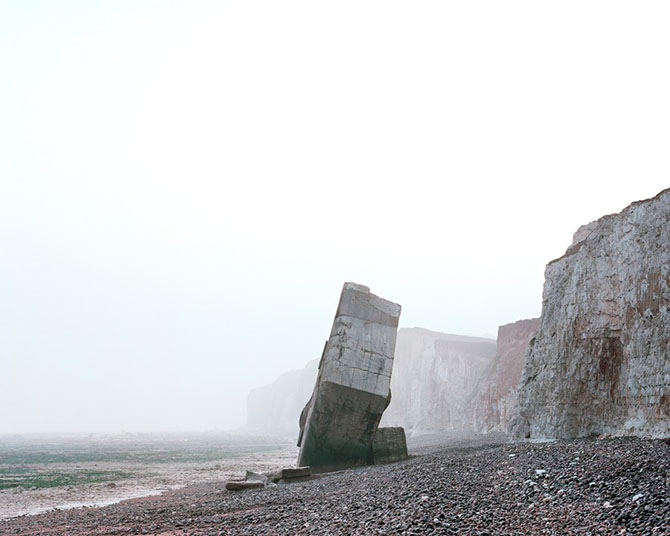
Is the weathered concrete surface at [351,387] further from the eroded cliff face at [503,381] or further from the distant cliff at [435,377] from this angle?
the distant cliff at [435,377]

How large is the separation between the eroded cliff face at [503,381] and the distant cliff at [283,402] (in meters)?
68.9

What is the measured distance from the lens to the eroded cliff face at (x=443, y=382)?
48.2 m

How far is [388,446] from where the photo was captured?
15977 mm

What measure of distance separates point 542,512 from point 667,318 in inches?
247

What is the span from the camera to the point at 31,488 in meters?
19.8

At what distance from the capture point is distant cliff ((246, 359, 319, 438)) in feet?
374

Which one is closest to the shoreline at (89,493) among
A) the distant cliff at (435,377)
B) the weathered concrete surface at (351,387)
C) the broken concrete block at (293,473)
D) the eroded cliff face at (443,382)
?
the broken concrete block at (293,473)

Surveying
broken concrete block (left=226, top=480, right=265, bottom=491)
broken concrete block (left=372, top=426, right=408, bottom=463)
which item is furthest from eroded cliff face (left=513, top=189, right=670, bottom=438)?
broken concrete block (left=226, top=480, right=265, bottom=491)

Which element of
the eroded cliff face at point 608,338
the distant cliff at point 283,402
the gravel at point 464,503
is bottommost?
the distant cliff at point 283,402

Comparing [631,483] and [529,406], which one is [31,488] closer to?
[529,406]

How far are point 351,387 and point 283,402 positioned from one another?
12372cm

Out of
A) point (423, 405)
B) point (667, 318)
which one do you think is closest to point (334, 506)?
point (667, 318)

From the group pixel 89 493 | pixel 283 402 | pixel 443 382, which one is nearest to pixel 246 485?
pixel 89 493

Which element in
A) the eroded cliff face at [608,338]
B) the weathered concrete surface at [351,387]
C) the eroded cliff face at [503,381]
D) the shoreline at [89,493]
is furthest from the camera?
the eroded cliff face at [503,381]
